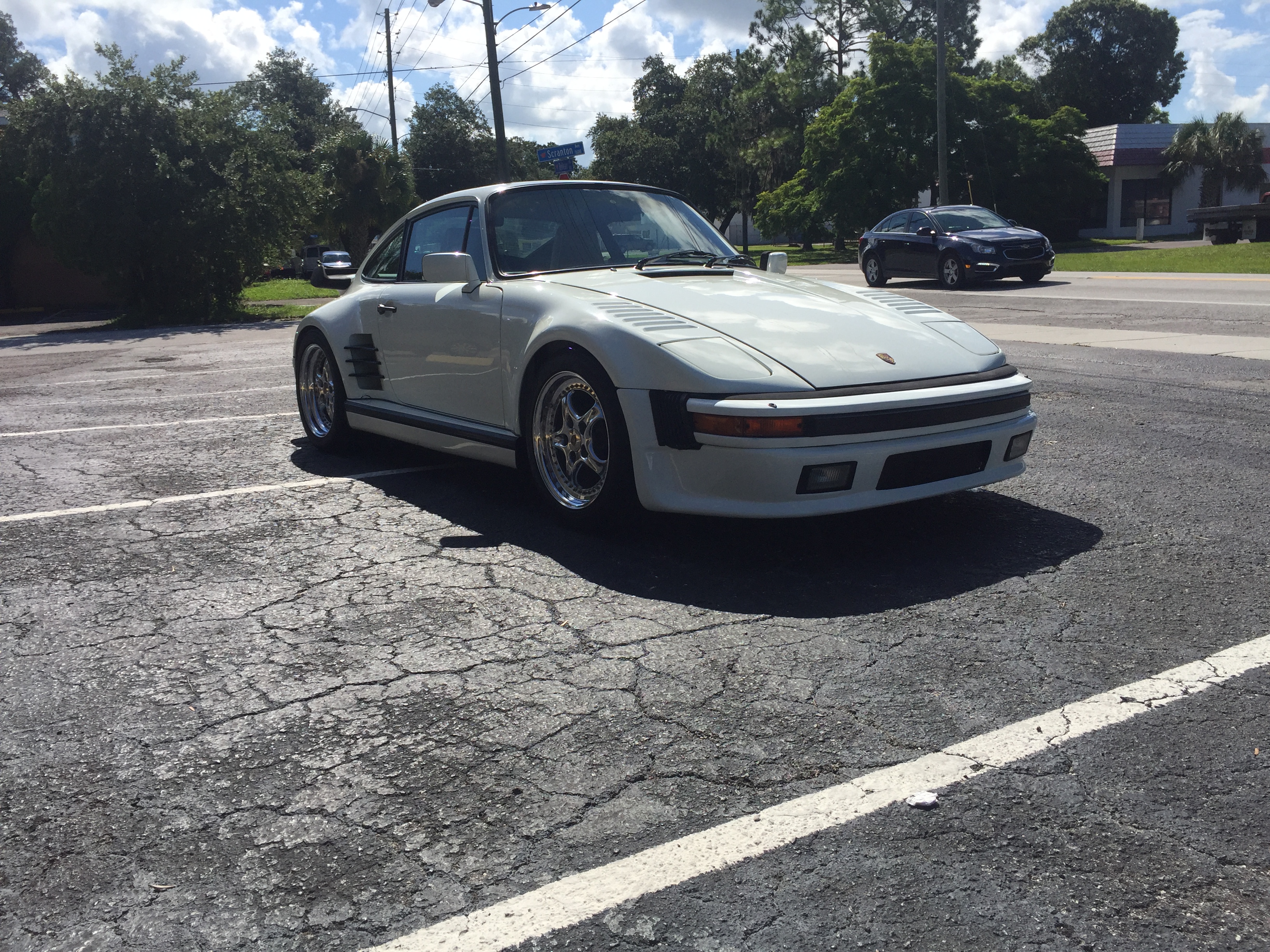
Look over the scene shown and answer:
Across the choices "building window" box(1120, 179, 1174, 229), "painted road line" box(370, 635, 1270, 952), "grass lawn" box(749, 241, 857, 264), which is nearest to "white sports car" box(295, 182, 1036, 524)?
"painted road line" box(370, 635, 1270, 952)

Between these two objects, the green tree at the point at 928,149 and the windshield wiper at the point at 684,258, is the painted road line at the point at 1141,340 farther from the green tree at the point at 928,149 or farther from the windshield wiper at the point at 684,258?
the green tree at the point at 928,149

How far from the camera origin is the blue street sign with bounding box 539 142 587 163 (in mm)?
27000

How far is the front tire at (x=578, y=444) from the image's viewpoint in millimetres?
4328

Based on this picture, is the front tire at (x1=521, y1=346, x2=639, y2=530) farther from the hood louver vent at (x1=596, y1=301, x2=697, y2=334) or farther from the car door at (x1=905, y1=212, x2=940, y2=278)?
the car door at (x1=905, y1=212, x2=940, y2=278)

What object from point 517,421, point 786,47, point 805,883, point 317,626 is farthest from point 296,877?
point 786,47

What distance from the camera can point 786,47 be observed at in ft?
204

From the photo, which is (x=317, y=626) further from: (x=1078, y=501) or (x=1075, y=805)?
(x=1078, y=501)

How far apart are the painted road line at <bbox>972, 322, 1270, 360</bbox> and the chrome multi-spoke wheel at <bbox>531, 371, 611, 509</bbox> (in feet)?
22.2

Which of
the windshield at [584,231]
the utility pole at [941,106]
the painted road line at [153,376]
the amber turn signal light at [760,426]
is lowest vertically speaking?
the painted road line at [153,376]

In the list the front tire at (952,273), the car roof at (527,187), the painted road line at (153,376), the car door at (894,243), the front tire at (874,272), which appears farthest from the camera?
the front tire at (874,272)

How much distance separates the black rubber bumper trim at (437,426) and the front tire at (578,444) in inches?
7.3

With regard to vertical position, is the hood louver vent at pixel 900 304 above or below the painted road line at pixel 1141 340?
above

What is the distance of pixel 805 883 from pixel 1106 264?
26131mm

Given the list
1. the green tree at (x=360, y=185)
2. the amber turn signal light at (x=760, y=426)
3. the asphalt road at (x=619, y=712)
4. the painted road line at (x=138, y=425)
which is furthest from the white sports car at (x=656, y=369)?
the green tree at (x=360, y=185)
